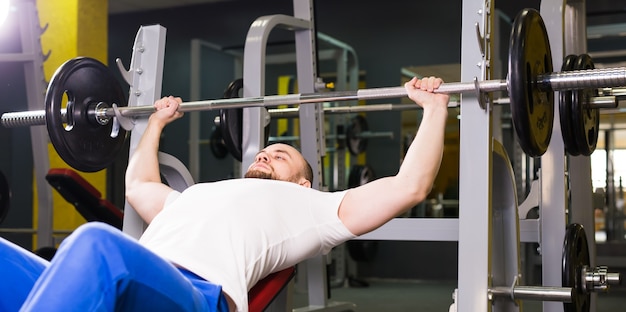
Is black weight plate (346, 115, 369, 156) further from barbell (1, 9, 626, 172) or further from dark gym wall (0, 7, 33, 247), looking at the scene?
barbell (1, 9, 626, 172)

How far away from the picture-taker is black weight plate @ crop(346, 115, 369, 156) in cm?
569

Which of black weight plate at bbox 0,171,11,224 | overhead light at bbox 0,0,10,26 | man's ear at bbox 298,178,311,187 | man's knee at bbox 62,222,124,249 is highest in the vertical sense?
overhead light at bbox 0,0,10,26

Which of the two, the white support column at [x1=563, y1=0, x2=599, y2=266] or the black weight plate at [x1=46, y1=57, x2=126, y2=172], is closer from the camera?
the black weight plate at [x1=46, y1=57, x2=126, y2=172]

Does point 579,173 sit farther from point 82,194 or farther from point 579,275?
point 82,194

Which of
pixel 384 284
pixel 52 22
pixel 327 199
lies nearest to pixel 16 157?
pixel 52 22

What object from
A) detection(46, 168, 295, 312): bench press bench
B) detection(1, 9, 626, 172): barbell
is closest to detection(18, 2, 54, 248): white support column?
detection(46, 168, 295, 312): bench press bench

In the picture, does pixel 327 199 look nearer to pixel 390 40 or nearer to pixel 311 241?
pixel 311 241

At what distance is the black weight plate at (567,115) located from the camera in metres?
2.03

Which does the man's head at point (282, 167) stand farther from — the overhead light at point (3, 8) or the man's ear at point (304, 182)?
the overhead light at point (3, 8)

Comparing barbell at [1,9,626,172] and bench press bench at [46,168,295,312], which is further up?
barbell at [1,9,626,172]

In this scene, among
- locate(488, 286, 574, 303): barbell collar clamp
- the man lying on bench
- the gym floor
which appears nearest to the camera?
the man lying on bench

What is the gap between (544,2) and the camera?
7.73 ft

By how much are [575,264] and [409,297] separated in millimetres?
2747

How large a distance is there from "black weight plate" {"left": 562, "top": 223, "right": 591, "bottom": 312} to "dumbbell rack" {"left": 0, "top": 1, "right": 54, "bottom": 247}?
2628mm
